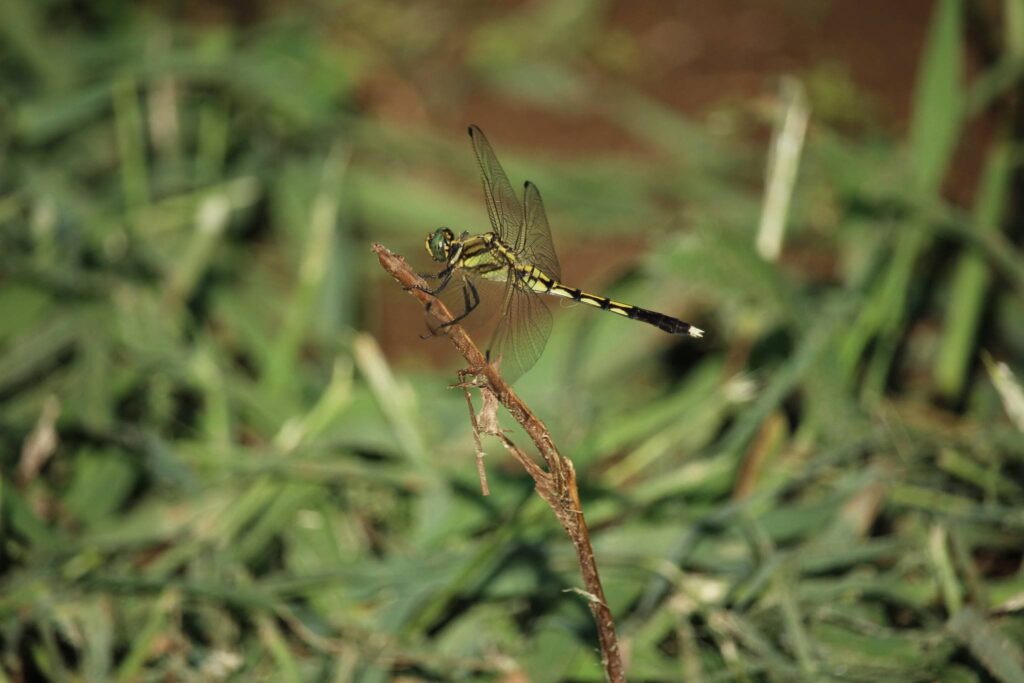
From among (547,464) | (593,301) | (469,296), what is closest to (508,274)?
(469,296)

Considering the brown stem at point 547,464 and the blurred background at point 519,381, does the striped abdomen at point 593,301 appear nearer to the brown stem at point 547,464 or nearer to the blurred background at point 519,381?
the blurred background at point 519,381

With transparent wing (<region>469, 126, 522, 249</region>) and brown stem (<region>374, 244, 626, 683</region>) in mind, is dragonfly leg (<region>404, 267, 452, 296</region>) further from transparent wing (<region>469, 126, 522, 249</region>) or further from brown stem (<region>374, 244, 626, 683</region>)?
brown stem (<region>374, 244, 626, 683</region>)

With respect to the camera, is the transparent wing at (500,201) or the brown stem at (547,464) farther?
the transparent wing at (500,201)

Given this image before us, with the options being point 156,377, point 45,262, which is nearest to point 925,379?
point 156,377

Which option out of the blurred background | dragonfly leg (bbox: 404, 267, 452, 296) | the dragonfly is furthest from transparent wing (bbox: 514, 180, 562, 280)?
the blurred background

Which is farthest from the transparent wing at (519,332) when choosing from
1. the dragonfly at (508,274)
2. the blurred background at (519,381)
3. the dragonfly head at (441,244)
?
the blurred background at (519,381)

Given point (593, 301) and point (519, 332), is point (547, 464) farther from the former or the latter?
point (593, 301)
